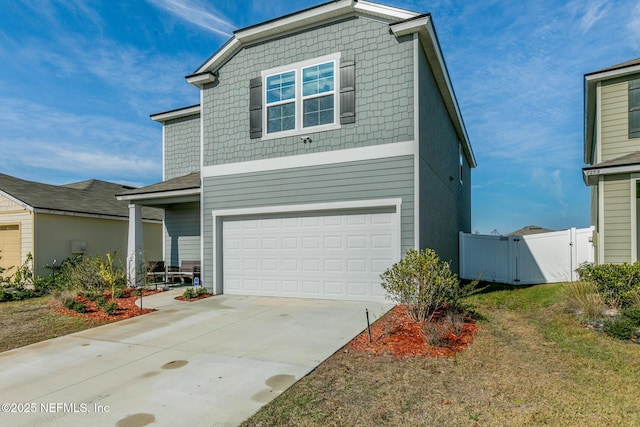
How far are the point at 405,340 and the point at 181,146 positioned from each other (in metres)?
11.6

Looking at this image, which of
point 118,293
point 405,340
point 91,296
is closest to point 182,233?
point 118,293

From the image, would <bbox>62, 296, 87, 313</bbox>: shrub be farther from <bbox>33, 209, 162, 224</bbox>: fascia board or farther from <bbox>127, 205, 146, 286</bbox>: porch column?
<bbox>33, 209, 162, 224</bbox>: fascia board

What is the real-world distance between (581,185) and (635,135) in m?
5.83

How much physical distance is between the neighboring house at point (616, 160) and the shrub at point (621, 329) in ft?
12.3

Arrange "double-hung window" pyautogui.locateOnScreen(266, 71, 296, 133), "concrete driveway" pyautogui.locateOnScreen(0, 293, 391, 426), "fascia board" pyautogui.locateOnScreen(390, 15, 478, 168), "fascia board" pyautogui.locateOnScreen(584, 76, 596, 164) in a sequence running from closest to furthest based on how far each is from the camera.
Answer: "concrete driveway" pyautogui.locateOnScreen(0, 293, 391, 426), "fascia board" pyautogui.locateOnScreen(390, 15, 478, 168), "double-hung window" pyautogui.locateOnScreen(266, 71, 296, 133), "fascia board" pyautogui.locateOnScreen(584, 76, 596, 164)

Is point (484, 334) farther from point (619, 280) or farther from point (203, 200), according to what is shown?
point (203, 200)

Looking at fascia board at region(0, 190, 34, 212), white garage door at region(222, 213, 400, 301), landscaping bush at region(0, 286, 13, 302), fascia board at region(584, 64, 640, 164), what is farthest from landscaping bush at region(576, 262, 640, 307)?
fascia board at region(0, 190, 34, 212)

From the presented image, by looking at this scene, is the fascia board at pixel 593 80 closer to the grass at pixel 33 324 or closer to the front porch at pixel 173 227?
the front porch at pixel 173 227

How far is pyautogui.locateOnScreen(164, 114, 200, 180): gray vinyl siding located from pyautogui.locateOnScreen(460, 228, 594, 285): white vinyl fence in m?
11.0

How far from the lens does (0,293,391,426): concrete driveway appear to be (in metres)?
3.47

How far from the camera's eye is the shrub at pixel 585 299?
6.38m

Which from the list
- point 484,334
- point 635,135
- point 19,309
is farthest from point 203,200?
point 635,135

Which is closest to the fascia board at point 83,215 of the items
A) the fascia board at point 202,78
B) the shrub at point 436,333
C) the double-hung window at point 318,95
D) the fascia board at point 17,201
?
the fascia board at point 17,201

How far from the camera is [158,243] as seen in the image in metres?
17.4
